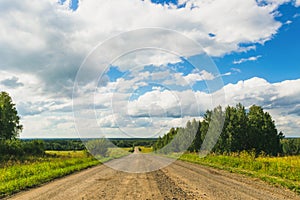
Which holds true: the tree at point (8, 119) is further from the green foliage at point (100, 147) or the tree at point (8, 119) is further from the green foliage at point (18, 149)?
the green foliage at point (100, 147)

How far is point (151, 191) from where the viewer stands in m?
9.64

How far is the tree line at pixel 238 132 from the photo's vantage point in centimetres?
3862

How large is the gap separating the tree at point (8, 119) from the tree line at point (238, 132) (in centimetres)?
3393

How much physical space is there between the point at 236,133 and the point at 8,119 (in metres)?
44.9

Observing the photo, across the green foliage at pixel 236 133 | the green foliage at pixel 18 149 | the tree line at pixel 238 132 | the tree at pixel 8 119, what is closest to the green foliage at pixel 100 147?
the green foliage at pixel 18 149

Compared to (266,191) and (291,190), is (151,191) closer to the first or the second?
(266,191)

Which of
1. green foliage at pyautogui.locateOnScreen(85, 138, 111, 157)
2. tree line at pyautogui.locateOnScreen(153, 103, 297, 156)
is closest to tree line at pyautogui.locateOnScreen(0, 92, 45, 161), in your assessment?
green foliage at pyautogui.locateOnScreen(85, 138, 111, 157)

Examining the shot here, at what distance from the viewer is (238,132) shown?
128ft

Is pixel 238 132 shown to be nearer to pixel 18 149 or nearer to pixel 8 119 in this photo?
pixel 18 149

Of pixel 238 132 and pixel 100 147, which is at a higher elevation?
pixel 238 132

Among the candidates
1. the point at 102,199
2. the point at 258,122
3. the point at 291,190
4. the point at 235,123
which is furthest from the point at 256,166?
the point at 258,122

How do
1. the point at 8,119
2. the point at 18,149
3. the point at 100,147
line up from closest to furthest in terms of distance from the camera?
1. the point at 100,147
2. the point at 18,149
3. the point at 8,119

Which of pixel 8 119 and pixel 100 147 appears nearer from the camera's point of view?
pixel 100 147

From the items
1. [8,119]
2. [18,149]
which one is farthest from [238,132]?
[8,119]
